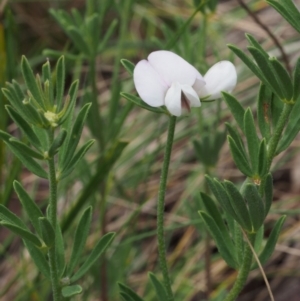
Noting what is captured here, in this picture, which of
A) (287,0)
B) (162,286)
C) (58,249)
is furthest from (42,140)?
(287,0)

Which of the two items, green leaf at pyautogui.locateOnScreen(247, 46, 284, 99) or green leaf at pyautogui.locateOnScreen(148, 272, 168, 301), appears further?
green leaf at pyautogui.locateOnScreen(148, 272, 168, 301)

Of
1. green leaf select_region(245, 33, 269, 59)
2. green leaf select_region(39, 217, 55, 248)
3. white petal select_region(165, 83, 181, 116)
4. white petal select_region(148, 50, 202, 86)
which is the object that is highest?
green leaf select_region(245, 33, 269, 59)

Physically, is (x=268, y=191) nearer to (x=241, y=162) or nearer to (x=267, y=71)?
(x=241, y=162)

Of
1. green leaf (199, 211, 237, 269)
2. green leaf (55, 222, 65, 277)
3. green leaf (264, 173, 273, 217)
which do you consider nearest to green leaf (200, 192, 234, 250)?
green leaf (199, 211, 237, 269)

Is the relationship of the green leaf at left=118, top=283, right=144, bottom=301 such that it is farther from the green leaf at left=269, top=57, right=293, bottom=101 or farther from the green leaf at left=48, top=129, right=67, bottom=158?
the green leaf at left=269, top=57, right=293, bottom=101

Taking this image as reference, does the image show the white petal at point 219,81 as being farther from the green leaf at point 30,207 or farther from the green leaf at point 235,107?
the green leaf at point 30,207
